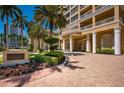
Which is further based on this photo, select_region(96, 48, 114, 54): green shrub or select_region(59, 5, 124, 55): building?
select_region(96, 48, 114, 54): green shrub

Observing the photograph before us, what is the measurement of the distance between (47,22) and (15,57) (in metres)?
10.3

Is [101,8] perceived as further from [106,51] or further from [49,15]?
[49,15]

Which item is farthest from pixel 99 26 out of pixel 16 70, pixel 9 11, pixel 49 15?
pixel 16 70

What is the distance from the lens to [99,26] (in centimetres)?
2500

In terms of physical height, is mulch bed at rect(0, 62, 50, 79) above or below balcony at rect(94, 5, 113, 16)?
below

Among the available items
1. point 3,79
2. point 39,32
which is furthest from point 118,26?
point 39,32

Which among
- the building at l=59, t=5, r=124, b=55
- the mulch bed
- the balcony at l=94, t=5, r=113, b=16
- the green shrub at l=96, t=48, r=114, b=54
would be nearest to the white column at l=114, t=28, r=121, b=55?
the building at l=59, t=5, r=124, b=55

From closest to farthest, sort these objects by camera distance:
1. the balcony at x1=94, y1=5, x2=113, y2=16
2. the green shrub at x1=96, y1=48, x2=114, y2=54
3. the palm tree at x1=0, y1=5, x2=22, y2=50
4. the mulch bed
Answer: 1. the mulch bed
2. the palm tree at x1=0, y1=5, x2=22, y2=50
3. the balcony at x1=94, y1=5, x2=113, y2=16
4. the green shrub at x1=96, y1=48, x2=114, y2=54

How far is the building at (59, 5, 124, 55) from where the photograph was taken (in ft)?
71.0

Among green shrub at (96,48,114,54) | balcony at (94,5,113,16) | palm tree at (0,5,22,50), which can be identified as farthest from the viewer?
green shrub at (96,48,114,54)

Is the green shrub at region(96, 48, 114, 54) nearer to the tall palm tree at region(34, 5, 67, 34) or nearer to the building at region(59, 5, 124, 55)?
the building at region(59, 5, 124, 55)

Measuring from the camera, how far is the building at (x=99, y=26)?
2164cm
